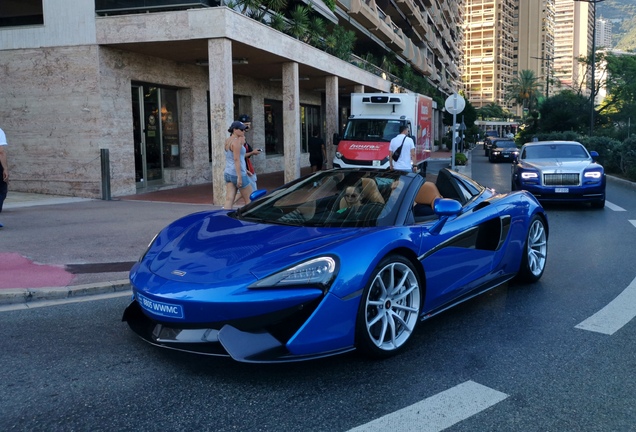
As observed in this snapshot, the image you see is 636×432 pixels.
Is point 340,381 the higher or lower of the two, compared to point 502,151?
lower

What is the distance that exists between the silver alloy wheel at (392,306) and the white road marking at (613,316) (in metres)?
1.62

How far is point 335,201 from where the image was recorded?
194 inches

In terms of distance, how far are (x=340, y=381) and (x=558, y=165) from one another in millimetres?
10744

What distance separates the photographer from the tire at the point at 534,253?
20.1 feet

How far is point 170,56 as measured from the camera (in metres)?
16.6

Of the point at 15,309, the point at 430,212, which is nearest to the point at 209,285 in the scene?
the point at 430,212

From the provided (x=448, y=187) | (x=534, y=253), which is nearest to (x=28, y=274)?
(x=448, y=187)

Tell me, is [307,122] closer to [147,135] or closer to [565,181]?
[147,135]

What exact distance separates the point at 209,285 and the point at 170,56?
46.9 ft

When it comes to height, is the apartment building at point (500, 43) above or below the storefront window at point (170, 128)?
above

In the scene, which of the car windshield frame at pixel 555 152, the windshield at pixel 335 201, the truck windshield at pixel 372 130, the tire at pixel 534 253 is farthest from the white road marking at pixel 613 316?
the truck windshield at pixel 372 130

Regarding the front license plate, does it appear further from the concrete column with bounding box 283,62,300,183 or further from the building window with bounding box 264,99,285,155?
the building window with bounding box 264,99,285,155

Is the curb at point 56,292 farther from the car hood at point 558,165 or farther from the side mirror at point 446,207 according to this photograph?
the car hood at point 558,165

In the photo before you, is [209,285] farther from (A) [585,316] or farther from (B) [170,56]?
(B) [170,56]
